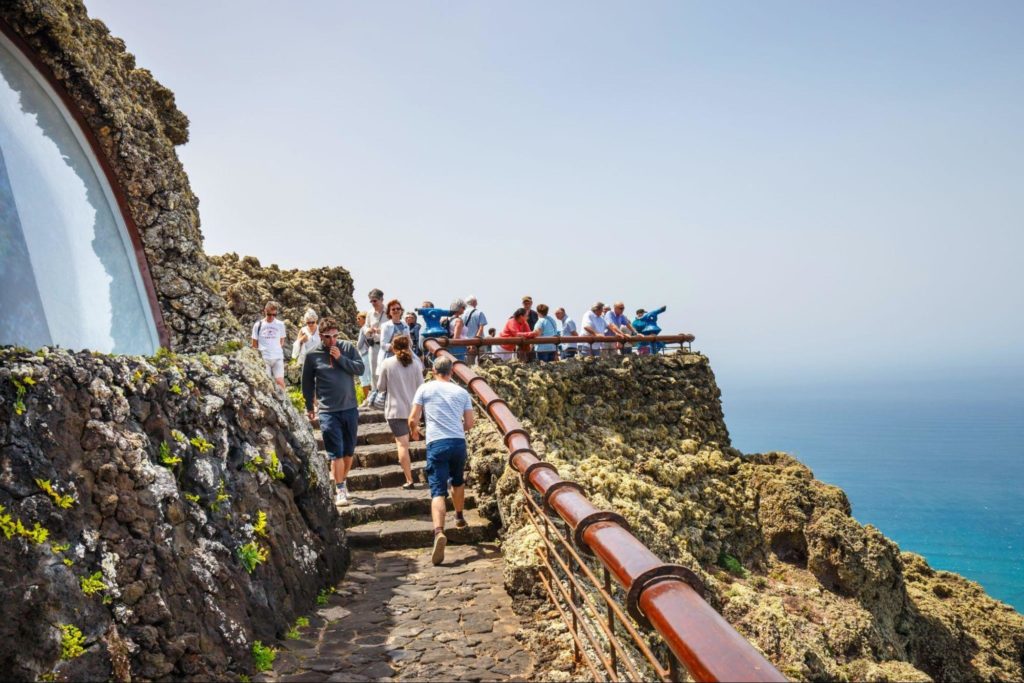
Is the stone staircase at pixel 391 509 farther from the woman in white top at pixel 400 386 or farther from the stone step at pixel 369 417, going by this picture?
the stone step at pixel 369 417

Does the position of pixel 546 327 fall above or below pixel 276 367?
above

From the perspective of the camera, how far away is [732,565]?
13.0 meters

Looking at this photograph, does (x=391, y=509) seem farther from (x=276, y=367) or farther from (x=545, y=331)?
(x=545, y=331)

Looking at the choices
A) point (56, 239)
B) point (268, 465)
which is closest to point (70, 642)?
Answer: point (268, 465)

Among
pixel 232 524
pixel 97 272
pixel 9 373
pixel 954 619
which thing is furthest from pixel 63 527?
pixel 954 619

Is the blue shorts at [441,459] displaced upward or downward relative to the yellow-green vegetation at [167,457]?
downward

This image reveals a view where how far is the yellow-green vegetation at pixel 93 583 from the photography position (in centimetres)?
367

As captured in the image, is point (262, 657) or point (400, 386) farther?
point (400, 386)

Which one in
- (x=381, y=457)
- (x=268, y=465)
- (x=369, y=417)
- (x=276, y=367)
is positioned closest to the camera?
(x=268, y=465)

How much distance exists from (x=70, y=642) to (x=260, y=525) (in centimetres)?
Result: 186

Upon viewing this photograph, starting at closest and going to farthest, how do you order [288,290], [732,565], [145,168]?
[145,168] < [732,565] < [288,290]

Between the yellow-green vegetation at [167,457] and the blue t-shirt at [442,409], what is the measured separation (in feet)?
8.40

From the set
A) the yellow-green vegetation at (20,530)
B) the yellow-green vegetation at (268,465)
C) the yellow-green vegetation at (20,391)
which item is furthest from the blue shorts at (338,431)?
the yellow-green vegetation at (20,530)

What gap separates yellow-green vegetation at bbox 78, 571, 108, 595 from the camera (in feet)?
12.0
